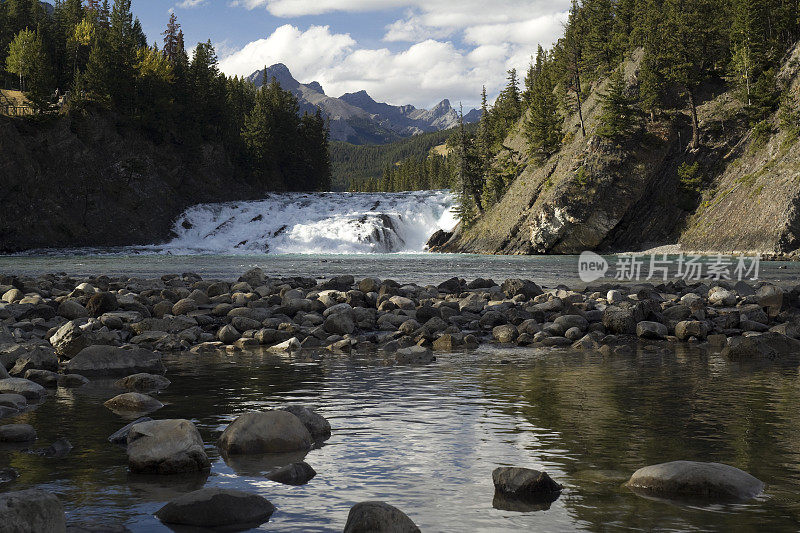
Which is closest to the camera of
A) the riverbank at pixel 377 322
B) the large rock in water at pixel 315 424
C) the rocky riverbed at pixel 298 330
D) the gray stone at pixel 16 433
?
the gray stone at pixel 16 433

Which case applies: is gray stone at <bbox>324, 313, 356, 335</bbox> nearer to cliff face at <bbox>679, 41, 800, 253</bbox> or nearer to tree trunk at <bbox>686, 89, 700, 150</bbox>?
cliff face at <bbox>679, 41, 800, 253</bbox>

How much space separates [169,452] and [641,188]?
71.0m

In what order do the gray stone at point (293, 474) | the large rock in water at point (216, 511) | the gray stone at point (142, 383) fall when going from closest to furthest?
the large rock in water at point (216, 511)
the gray stone at point (293, 474)
the gray stone at point (142, 383)

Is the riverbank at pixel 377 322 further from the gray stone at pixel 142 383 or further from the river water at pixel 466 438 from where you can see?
the river water at pixel 466 438

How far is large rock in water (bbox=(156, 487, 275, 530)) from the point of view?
190 inches

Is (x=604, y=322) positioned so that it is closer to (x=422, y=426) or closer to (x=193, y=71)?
(x=422, y=426)

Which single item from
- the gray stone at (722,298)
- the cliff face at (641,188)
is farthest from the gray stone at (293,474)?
the cliff face at (641,188)

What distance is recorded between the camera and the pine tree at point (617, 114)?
69.2 metres

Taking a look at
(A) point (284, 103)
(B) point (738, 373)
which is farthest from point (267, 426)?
(A) point (284, 103)

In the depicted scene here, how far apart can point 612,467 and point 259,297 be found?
15.4 m

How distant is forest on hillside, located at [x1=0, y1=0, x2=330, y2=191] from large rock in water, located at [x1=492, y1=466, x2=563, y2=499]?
84961mm

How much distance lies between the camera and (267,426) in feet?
23.1

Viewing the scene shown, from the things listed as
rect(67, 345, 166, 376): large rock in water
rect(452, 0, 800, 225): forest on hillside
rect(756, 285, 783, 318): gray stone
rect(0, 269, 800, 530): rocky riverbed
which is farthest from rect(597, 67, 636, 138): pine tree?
rect(67, 345, 166, 376): large rock in water

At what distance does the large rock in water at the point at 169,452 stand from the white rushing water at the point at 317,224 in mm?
65815
